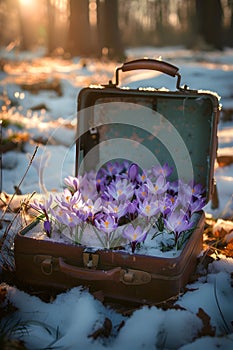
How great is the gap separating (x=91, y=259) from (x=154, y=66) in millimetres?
1253

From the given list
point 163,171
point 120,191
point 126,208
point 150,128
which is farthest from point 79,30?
point 126,208

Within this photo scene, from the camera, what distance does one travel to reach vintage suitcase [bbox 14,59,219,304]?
2076 millimetres

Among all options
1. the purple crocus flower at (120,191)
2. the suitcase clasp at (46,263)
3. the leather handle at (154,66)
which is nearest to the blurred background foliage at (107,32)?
the leather handle at (154,66)

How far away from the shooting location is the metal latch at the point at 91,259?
211 cm

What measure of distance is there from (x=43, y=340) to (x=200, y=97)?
1655mm

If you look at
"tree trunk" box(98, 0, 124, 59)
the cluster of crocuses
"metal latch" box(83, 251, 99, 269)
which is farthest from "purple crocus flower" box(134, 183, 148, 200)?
"tree trunk" box(98, 0, 124, 59)

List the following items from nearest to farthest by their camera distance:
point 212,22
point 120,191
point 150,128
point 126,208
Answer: point 126,208, point 120,191, point 150,128, point 212,22

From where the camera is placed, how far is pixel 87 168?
300 centimetres

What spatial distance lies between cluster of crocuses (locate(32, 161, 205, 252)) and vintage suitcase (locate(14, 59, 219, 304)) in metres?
0.11

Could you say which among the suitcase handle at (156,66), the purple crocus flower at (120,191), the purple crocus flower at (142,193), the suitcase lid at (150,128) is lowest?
the purple crocus flower at (142,193)

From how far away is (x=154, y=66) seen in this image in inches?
102

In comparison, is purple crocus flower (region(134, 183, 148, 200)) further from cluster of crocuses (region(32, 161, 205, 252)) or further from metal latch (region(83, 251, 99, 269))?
metal latch (region(83, 251, 99, 269))

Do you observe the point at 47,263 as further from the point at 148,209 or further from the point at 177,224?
the point at 177,224

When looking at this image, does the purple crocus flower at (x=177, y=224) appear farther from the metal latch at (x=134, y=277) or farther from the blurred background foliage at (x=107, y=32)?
the blurred background foliage at (x=107, y=32)
